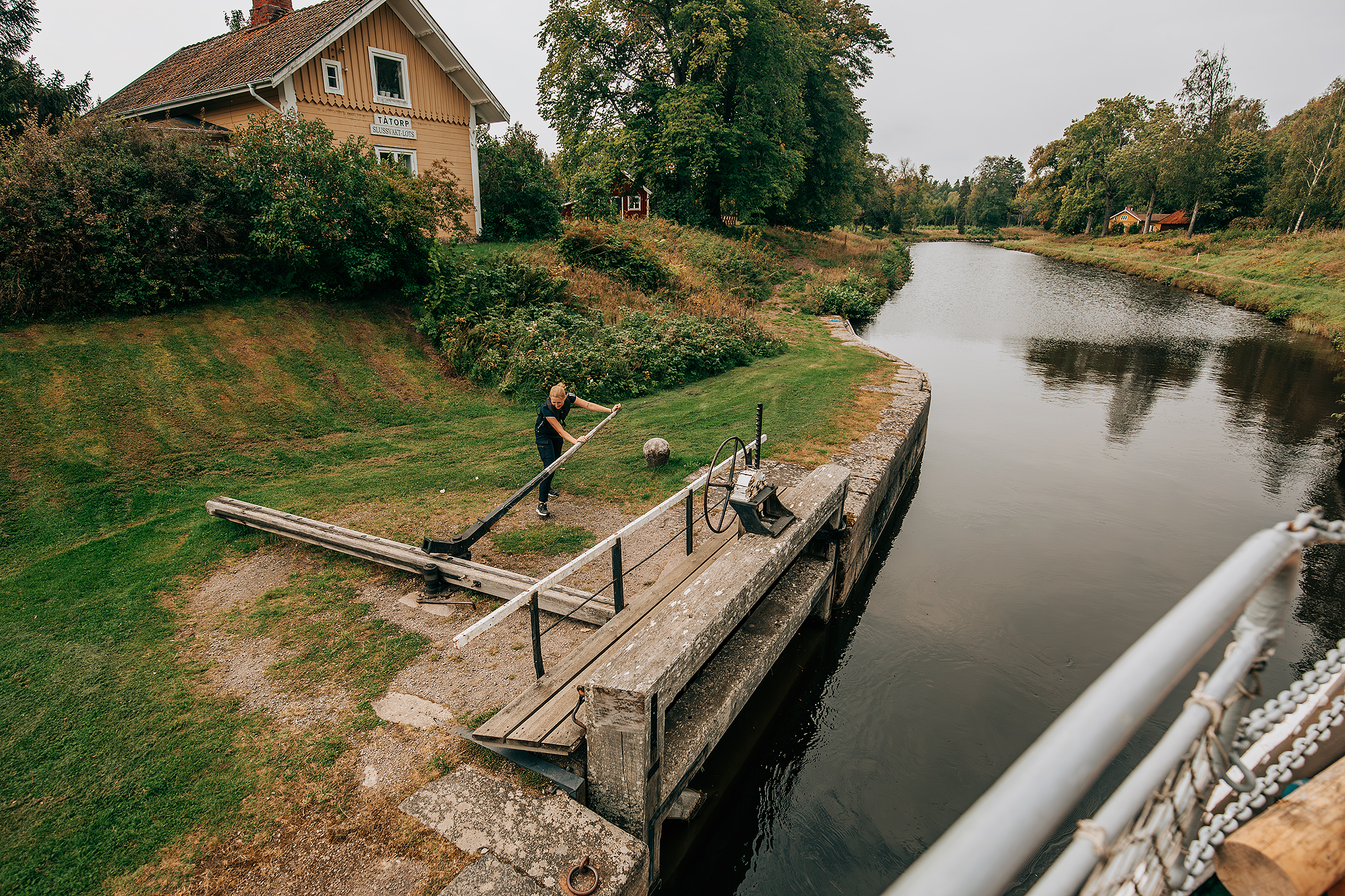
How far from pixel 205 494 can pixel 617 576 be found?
20.9 ft

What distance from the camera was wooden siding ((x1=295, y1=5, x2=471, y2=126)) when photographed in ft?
57.4

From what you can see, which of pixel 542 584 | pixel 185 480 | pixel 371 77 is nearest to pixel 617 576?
pixel 542 584

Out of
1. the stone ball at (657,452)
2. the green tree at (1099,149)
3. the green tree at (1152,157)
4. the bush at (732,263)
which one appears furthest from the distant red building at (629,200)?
the green tree at (1099,149)

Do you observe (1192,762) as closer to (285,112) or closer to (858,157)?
(285,112)

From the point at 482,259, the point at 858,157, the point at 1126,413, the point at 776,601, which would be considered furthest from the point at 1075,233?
the point at 776,601

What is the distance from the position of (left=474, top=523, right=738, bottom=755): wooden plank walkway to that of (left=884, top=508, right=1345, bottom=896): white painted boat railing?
340 centimetres

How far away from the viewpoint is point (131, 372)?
10086mm

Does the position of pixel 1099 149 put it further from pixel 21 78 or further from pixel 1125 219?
pixel 21 78

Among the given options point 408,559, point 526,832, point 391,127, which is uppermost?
point 391,127

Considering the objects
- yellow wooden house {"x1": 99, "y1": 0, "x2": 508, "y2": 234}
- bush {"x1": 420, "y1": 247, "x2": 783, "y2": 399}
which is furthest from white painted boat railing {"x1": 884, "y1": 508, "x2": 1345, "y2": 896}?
yellow wooden house {"x1": 99, "y1": 0, "x2": 508, "y2": 234}

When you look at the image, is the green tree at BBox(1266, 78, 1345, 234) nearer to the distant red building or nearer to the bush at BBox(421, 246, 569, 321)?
the distant red building

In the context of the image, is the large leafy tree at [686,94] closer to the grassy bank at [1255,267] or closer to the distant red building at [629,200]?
the distant red building at [629,200]

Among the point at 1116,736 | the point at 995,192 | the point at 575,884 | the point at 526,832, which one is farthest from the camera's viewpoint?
the point at 995,192

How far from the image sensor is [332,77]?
58.4 ft
